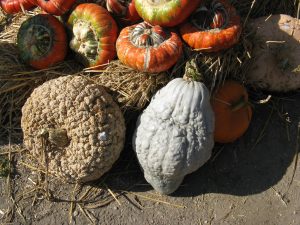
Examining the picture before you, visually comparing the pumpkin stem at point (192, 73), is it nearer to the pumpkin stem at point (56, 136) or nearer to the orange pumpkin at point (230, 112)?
the orange pumpkin at point (230, 112)

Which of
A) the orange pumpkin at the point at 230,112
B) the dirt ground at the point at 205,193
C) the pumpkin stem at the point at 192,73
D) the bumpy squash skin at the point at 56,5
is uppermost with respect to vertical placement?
the bumpy squash skin at the point at 56,5

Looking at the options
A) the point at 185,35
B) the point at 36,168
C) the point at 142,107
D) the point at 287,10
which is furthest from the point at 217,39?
the point at 36,168

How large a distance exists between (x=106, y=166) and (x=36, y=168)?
747mm

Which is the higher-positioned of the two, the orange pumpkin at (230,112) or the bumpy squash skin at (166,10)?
the bumpy squash skin at (166,10)

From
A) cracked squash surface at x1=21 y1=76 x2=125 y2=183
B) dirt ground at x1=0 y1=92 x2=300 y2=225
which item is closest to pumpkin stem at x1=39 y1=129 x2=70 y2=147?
cracked squash surface at x1=21 y1=76 x2=125 y2=183

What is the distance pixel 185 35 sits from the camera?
373 cm

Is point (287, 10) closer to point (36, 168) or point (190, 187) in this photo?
point (190, 187)

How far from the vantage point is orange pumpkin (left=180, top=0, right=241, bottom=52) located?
12.0 feet

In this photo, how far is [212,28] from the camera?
145 inches

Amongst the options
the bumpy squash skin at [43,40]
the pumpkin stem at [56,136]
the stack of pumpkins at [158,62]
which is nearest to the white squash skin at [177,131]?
the stack of pumpkins at [158,62]

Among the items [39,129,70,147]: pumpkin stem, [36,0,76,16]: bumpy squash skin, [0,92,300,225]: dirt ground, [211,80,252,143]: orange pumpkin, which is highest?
[36,0,76,16]: bumpy squash skin

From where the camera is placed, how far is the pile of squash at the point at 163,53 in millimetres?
3498

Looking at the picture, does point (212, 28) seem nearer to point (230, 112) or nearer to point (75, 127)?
point (230, 112)

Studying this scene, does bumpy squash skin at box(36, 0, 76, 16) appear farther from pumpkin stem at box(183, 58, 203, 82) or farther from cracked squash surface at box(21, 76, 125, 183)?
pumpkin stem at box(183, 58, 203, 82)
